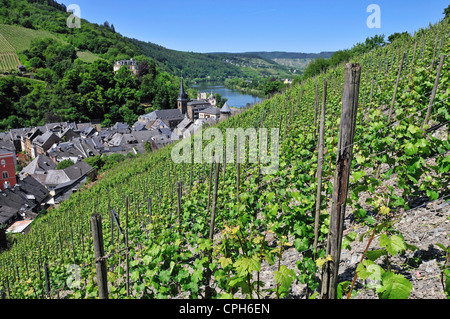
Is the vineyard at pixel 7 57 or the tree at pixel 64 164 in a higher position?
the vineyard at pixel 7 57

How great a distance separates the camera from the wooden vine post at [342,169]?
1.69 m

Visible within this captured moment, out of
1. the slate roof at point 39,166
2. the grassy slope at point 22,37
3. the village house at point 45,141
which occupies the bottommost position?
the slate roof at point 39,166

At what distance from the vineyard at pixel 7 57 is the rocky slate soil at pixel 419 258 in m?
88.6

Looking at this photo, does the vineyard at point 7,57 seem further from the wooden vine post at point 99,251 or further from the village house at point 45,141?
the wooden vine post at point 99,251

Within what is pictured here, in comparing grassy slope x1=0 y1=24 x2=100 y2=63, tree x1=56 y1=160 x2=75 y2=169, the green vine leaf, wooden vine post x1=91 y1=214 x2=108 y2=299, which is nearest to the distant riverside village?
tree x1=56 y1=160 x2=75 y2=169

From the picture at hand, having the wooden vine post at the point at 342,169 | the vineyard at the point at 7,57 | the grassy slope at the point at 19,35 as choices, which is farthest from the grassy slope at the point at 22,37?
the wooden vine post at the point at 342,169

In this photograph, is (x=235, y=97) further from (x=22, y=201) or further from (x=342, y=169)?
(x=342, y=169)

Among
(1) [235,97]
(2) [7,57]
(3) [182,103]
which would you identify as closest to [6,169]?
(3) [182,103]

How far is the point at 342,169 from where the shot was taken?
1.85 meters

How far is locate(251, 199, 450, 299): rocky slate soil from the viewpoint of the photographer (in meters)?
2.39

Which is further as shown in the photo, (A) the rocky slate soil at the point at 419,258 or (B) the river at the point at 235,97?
(B) the river at the point at 235,97

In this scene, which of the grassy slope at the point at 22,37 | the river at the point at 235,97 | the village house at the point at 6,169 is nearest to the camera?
the village house at the point at 6,169

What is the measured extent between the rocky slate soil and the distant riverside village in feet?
74.7
